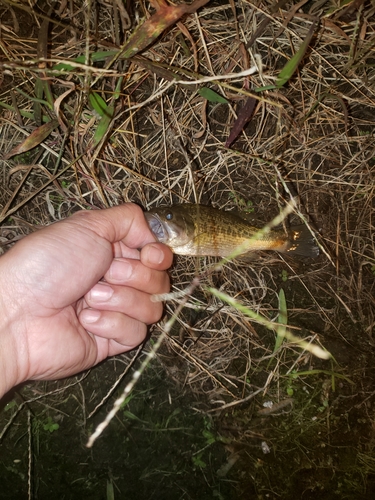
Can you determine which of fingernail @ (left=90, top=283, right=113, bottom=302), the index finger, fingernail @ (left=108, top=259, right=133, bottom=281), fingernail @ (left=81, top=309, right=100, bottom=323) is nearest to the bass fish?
the index finger

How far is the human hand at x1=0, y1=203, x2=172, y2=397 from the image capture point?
7.42ft

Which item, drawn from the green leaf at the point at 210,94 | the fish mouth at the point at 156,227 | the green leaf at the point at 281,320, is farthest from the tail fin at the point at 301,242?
the green leaf at the point at 210,94

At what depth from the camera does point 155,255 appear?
2496 millimetres

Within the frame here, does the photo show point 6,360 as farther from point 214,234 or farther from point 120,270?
point 214,234

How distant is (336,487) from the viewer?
3182 millimetres

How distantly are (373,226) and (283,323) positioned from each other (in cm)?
120

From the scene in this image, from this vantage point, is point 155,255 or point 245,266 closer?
point 155,255

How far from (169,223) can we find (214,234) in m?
0.40

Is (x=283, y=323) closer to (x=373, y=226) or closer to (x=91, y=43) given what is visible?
(x=373, y=226)

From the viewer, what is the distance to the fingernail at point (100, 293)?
8.16 ft

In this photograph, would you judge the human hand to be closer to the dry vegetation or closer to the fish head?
the fish head

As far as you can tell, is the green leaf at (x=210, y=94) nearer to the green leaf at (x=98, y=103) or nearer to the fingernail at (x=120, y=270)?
the green leaf at (x=98, y=103)

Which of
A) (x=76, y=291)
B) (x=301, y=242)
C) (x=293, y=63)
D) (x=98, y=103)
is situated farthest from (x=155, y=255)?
(x=293, y=63)

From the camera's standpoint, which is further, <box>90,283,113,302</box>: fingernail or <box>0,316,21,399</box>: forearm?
<box>90,283,113,302</box>: fingernail
